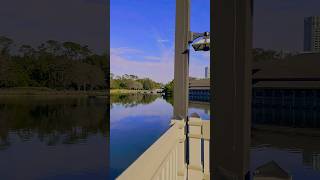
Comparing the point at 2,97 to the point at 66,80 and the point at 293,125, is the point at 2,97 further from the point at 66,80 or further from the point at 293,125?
the point at 293,125

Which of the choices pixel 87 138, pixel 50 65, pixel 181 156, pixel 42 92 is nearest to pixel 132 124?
pixel 87 138

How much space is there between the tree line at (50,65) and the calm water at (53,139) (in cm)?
221

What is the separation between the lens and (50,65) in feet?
107

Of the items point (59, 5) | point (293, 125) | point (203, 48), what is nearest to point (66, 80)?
point (59, 5)

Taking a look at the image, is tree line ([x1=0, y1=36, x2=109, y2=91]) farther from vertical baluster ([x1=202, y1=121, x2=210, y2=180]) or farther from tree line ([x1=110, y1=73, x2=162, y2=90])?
vertical baluster ([x1=202, y1=121, x2=210, y2=180])

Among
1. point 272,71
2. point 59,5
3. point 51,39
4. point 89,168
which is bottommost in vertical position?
point 89,168

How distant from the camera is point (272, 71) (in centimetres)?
1016

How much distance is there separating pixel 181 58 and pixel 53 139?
2765 cm

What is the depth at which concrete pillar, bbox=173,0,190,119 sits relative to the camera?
7.96 ft

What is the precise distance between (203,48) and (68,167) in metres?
20.0

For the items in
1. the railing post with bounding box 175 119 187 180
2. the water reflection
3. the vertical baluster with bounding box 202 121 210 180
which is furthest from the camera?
the water reflection

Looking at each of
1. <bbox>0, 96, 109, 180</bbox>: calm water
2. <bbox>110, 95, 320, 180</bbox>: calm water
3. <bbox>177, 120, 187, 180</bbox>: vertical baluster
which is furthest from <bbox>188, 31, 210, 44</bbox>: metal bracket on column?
<bbox>0, 96, 109, 180</bbox>: calm water

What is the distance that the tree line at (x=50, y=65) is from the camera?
28.4 m

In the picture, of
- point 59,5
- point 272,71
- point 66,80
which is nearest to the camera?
point 272,71
